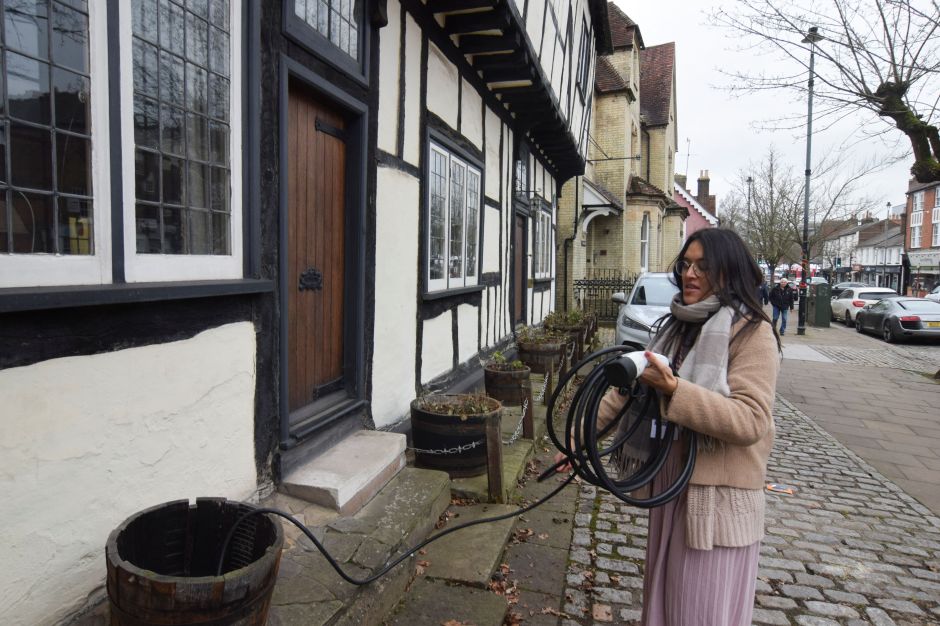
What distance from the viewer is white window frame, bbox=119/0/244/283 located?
2.39 metres

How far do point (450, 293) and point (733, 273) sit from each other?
4.17 m

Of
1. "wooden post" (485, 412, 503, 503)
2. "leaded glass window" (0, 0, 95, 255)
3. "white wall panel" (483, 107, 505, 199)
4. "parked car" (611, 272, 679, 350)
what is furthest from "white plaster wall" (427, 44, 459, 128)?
"parked car" (611, 272, 679, 350)

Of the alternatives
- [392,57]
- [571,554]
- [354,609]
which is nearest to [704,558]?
[354,609]

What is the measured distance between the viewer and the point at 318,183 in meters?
3.98

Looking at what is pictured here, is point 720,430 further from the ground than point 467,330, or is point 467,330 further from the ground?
point 720,430

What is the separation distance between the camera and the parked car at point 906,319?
1670cm

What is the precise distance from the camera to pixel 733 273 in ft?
7.07

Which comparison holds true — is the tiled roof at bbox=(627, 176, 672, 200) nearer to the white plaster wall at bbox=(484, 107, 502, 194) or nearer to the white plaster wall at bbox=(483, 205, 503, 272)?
the white plaster wall at bbox=(483, 205, 503, 272)

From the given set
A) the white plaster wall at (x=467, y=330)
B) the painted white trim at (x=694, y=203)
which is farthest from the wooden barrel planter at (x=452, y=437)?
the painted white trim at (x=694, y=203)

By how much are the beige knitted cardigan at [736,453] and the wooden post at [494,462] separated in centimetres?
235

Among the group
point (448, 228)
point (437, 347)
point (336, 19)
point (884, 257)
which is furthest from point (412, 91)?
point (884, 257)

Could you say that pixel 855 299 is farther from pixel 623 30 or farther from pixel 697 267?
pixel 697 267

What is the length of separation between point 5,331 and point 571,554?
11.2 ft

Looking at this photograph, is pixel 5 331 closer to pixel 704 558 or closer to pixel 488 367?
pixel 704 558
